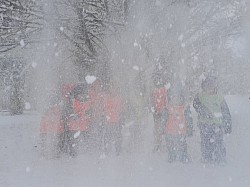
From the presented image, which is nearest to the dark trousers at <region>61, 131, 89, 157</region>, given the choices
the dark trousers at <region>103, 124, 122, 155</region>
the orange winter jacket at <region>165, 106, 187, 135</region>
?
the dark trousers at <region>103, 124, 122, 155</region>

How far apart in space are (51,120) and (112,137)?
3.82ft

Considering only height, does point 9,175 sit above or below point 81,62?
below

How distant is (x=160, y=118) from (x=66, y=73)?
5542 millimetres

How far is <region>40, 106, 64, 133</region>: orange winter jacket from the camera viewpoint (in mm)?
10055

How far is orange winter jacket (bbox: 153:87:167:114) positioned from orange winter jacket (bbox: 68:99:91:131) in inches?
48.8

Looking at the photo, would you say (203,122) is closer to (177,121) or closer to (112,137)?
(177,121)

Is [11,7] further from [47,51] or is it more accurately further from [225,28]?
[225,28]

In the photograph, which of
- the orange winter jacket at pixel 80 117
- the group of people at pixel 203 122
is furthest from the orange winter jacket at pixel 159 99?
the orange winter jacket at pixel 80 117

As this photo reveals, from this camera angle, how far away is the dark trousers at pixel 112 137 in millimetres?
10094

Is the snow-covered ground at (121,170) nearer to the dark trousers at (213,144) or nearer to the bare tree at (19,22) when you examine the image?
the dark trousers at (213,144)

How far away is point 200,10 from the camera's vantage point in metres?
11.3

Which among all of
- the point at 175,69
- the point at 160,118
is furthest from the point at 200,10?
the point at 160,118

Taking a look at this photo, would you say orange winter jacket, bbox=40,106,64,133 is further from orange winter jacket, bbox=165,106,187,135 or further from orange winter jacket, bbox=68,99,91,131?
orange winter jacket, bbox=165,106,187,135

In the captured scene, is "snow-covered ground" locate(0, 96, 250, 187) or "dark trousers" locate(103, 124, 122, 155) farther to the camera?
"dark trousers" locate(103, 124, 122, 155)
